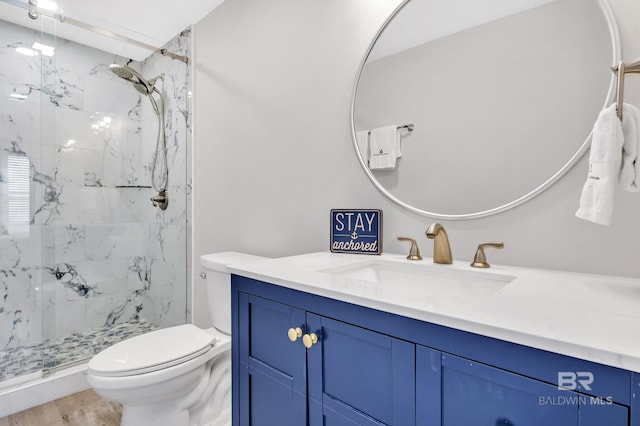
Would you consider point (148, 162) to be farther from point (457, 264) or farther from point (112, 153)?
point (457, 264)

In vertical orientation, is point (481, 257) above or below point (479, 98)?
below

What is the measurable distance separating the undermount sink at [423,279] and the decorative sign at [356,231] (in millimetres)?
112

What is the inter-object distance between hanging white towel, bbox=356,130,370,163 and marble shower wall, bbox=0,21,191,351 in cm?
153

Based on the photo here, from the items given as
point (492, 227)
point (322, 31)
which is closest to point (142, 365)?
point (492, 227)

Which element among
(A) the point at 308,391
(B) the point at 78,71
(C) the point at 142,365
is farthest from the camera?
(B) the point at 78,71

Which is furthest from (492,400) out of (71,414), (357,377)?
(71,414)

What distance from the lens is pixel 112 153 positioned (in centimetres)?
266

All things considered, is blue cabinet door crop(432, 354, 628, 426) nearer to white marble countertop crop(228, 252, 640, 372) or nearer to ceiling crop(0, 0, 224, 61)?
white marble countertop crop(228, 252, 640, 372)

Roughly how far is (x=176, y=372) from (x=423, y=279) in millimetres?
1087

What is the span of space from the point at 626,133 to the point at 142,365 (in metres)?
1.71

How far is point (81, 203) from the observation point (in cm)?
254

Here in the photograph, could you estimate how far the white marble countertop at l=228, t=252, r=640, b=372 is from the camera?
18.9 inches

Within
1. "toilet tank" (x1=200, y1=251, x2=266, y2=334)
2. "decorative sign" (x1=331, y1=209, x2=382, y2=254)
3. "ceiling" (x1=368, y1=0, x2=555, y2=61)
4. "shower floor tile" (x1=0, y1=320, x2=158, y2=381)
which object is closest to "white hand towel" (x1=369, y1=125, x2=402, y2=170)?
"decorative sign" (x1=331, y1=209, x2=382, y2=254)

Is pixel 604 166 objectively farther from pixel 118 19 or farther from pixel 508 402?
pixel 118 19
